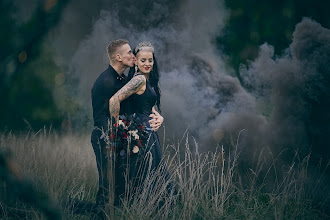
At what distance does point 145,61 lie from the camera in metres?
3.43

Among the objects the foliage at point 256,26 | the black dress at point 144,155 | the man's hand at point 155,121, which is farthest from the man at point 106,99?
the foliage at point 256,26

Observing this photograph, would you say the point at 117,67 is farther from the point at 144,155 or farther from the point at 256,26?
the point at 256,26

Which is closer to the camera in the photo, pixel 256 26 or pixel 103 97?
pixel 103 97

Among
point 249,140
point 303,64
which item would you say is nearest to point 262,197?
point 249,140

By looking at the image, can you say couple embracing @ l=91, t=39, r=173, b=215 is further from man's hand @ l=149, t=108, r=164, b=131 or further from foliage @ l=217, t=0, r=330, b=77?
foliage @ l=217, t=0, r=330, b=77

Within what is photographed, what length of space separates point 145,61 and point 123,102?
0.54 meters

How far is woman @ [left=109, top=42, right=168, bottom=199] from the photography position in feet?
10.1

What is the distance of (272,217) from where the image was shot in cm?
318

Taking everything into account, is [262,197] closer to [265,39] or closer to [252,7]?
[265,39]

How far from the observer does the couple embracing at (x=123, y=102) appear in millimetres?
3113

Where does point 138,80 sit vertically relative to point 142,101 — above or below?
above

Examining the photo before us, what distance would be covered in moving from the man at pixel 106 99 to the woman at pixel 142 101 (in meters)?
0.11

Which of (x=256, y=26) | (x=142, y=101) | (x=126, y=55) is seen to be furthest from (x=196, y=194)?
(x=256, y=26)

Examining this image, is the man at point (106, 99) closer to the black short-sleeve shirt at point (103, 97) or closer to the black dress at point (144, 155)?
the black short-sleeve shirt at point (103, 97)
